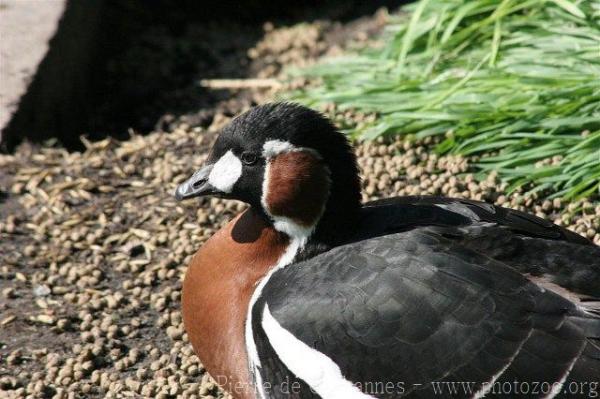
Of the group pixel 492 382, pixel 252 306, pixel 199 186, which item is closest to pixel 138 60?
pixel 199 186

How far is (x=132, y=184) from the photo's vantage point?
5.43 meters

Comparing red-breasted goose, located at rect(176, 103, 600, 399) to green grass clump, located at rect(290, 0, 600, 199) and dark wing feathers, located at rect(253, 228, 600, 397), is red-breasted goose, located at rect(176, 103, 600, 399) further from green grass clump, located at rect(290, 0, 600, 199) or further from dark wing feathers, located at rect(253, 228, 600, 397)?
green grass clump, located at rect(290, 0, 600, 199)

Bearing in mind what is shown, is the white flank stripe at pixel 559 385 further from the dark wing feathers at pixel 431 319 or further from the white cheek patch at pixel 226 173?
the white cheek patch at pixel 226 173

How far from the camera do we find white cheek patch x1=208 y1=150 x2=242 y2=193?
3.76 meters

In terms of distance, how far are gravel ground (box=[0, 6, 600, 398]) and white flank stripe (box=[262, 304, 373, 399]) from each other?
831 millimetres

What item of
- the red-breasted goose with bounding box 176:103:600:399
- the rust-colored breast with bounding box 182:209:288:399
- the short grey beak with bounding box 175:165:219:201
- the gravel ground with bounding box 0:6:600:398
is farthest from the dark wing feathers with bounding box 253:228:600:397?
the gravel ground with bounding box 0:6:600:398

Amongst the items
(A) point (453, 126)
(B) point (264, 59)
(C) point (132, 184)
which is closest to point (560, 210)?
(A) point (453, 126)

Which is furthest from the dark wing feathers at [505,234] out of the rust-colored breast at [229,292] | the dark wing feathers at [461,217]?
the rust-colored breast at [229,292]

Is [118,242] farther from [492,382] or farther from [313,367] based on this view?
[492,382]

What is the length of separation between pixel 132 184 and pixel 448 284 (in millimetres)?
2592

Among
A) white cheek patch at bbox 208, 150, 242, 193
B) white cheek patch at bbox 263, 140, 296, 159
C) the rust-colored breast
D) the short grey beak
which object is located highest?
white cheek patch at bbox 263, 140, 296, 159

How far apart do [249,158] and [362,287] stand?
2.34ft

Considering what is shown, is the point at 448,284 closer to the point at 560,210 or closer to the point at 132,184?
the point at 560,210

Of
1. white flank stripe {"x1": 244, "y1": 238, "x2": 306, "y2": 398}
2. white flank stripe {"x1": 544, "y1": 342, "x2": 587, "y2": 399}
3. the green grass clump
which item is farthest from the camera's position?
the green grass clump
